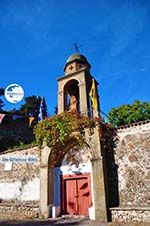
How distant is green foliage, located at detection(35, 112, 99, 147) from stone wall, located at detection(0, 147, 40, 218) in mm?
1891

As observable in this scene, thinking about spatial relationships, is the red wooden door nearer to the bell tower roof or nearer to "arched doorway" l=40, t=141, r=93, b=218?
"arched doorway" l=40, t=141, r=93, b=218

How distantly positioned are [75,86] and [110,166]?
5658 mm

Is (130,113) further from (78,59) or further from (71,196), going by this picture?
(71,196)

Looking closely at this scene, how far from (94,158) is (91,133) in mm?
1139

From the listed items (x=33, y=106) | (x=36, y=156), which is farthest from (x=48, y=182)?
(x=33, y=106)

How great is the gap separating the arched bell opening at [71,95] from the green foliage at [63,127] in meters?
1.80

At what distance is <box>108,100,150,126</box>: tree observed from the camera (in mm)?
14992

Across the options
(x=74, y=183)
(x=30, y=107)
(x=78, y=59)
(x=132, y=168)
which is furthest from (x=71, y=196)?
(x=30, y=107)

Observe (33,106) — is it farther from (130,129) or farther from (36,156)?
(130,129)

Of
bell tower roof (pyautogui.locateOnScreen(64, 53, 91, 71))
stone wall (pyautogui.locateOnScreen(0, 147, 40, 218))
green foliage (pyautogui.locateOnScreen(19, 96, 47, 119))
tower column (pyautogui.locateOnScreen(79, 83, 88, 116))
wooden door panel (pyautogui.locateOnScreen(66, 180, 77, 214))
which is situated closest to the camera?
wooden door panel (pyautogui.locateOnScreen(66, 180, 77, 214))

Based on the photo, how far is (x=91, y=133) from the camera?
10344 millimetres

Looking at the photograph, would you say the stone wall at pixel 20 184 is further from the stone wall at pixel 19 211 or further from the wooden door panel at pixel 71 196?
the wooden door panel at pixel 71 196

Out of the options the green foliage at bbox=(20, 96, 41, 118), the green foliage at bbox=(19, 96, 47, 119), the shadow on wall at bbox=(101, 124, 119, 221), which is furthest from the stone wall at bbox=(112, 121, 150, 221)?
the green foliage at bbox=(20, 96, 41, 118)

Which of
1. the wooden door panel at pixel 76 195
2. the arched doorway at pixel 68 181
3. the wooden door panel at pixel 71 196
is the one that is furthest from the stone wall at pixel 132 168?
the wooden door panel at pixel 71 196
